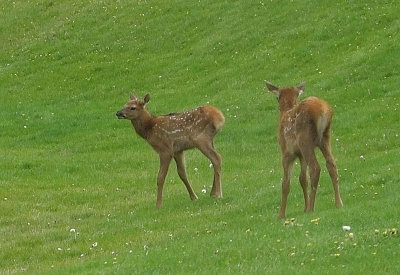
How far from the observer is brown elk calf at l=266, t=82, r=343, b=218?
12555 millimetres

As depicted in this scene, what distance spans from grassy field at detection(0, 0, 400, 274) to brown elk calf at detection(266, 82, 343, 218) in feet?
1.58

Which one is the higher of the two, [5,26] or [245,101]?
[5,26]

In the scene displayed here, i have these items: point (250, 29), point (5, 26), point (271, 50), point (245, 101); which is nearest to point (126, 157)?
point (245, 101)

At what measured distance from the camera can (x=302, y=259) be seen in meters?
9.80

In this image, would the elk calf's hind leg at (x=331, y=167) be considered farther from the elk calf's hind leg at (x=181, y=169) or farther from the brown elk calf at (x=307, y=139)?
the elk calf's hind leg at (x=181, y=169)

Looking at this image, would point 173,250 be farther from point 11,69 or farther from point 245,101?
point 11,69

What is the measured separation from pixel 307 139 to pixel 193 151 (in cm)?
1038

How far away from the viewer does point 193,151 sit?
22906mm

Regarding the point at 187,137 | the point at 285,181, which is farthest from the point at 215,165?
the point at 285,181

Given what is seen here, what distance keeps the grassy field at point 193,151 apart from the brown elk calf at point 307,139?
48cm

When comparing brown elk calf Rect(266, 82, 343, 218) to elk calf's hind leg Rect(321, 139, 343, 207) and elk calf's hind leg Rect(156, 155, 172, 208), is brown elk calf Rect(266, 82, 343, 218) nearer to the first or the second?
elk calf's hind leg Rect(321, 139, 343, 207)

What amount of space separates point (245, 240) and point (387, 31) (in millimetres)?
19309

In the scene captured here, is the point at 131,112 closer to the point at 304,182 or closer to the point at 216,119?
the point at 216,119

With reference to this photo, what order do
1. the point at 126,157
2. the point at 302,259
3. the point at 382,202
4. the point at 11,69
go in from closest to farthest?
the point at 302,259 → the point at 382,202 → the point at 126,157 → the point at 11,69
